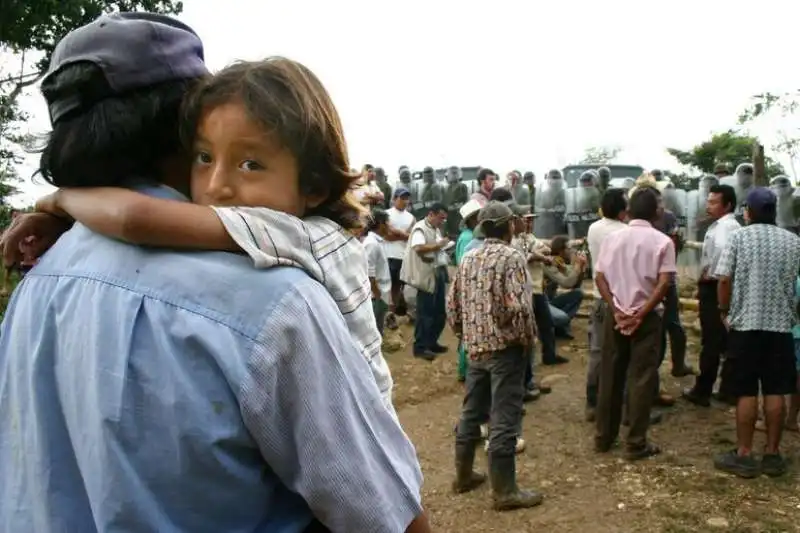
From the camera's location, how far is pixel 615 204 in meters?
5.60

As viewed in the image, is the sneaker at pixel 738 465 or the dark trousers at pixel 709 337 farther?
the dark trousers at pixel 709 337

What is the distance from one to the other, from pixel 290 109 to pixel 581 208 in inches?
456

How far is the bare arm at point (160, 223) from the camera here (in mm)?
932

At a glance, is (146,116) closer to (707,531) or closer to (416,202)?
(707,531)

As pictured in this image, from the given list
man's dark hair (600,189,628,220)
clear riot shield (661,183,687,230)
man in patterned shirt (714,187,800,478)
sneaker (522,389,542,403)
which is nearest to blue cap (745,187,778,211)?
man in patterned shirt (714,187,800,478)

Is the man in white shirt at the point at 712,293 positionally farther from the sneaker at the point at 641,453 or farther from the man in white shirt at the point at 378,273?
the man in white shirt at the point at 378,273

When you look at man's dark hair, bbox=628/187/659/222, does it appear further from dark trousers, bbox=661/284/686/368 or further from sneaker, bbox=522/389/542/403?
sneaker, bbox=522/389/542/403

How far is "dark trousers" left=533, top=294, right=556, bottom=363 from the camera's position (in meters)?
7.22

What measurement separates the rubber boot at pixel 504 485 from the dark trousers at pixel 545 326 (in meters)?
2.89

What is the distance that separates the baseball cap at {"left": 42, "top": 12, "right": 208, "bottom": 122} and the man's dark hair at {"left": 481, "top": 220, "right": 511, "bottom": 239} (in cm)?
354

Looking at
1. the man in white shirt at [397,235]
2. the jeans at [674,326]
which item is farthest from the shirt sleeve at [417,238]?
the jeans at [674,326]

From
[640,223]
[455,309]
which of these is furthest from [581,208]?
[455,309]

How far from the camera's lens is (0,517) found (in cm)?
99

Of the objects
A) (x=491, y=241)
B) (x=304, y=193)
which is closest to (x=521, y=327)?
(x=491, y=241)
